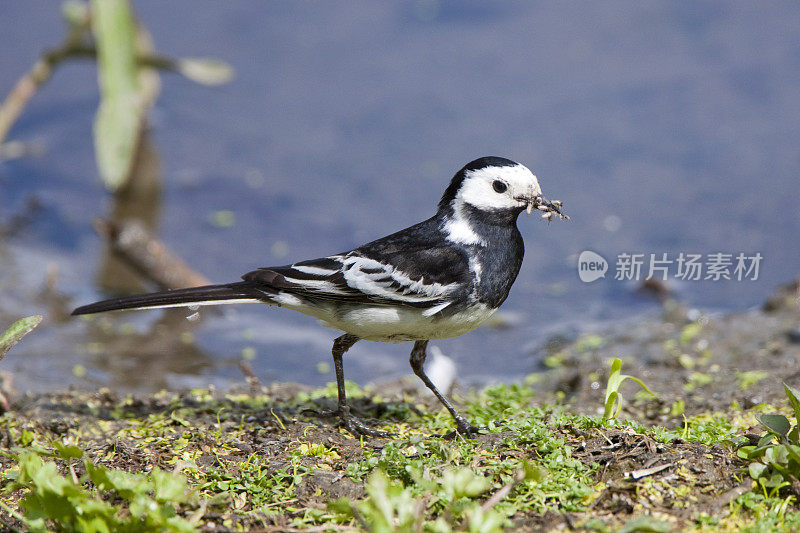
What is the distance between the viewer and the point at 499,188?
482 cm

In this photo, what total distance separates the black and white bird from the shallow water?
2401 millimetres

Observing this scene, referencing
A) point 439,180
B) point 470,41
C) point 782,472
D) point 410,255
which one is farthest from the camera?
point 470,41

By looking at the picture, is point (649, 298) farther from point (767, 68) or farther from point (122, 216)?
point (122, 216)

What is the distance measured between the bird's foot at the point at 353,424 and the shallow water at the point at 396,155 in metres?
2.35

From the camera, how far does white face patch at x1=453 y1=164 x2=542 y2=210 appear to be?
4.77m

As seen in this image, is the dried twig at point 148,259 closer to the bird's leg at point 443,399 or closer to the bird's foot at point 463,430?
the bird's leg at point 443,399

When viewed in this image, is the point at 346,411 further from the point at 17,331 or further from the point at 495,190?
the point at 17,331

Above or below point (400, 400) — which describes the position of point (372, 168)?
above

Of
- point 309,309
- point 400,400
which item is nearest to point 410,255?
point 309,309

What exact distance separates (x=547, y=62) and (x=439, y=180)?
289 cm

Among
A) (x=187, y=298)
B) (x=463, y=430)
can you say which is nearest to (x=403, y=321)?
(x=463, y=430)

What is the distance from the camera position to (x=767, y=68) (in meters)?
11.1

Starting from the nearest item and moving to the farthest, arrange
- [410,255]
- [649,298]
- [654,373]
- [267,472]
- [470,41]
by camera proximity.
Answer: [267,472]
[410,255]
[654,373]
[649,298]
[470,41]

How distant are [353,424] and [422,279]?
848 millimetres
